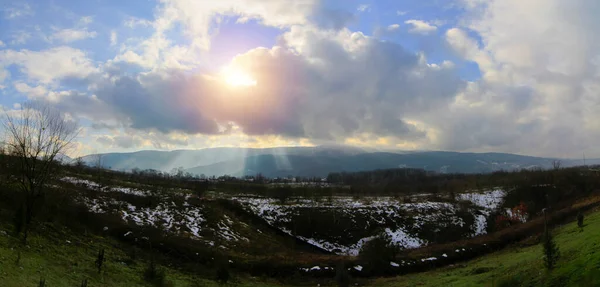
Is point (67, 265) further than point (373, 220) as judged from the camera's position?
No

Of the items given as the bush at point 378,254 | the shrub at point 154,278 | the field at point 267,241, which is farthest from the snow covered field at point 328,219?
the shrub at point 154,278

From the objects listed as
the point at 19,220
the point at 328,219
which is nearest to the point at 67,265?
the point at 19,220

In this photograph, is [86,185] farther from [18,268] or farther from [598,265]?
[598,265]

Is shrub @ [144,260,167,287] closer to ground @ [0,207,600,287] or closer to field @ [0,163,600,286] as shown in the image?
field @ [0,163,600,286]

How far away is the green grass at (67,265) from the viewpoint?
63.5 ft

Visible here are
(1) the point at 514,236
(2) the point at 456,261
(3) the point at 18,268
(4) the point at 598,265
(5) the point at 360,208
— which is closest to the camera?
(4) the point at 598,265

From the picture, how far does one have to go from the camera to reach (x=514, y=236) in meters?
53.7

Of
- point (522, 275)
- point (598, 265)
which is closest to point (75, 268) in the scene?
point (522, 275)

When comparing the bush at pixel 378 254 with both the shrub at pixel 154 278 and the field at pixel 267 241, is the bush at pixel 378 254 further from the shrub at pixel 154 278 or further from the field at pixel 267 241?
the shrub at pixel 154 278

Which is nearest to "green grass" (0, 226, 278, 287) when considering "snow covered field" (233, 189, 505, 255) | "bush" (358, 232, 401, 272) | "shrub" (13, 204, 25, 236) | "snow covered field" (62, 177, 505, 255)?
"shrub" (13, 204, 25, 236)

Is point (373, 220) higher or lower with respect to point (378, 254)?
lower

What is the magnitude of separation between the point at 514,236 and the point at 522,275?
41.0 metres

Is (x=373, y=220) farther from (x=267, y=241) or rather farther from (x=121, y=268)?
(x=121, y=268)

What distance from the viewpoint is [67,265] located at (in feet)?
77.0
